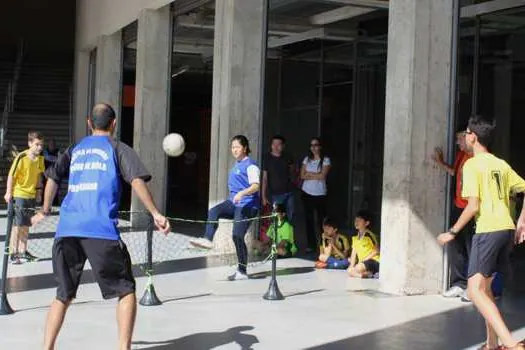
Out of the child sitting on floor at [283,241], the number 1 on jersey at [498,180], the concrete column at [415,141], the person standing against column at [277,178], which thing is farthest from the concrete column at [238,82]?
the number 1 on jersey at [498,180]

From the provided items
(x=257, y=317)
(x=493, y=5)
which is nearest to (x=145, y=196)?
(x=257, y=317)

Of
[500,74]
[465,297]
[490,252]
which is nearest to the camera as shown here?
[490,252]

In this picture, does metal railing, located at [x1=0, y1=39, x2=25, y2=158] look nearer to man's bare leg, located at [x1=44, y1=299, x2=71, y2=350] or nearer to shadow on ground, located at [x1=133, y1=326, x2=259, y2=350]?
shadow on ground, located at [x1=133, y1=326, x2=259, y2=350]

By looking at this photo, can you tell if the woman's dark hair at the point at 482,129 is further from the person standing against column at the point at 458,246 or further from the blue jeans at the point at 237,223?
the blue jeans at the point at 237,223

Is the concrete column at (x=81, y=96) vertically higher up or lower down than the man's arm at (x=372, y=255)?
higher up

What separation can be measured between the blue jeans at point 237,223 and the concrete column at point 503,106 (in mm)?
5561

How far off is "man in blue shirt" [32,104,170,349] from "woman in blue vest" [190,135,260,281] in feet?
13.3

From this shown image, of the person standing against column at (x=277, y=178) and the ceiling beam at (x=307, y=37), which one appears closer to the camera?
the person standing against column at (x=277, y=178)

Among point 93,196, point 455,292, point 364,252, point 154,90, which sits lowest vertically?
point 455,292

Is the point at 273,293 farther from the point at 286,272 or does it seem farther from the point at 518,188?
the point at 518,188

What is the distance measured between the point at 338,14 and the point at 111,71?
23.6ft

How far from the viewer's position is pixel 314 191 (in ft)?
44.1

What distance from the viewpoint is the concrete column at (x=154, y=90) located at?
57.4ft

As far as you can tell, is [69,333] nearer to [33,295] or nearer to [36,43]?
[33,295]
